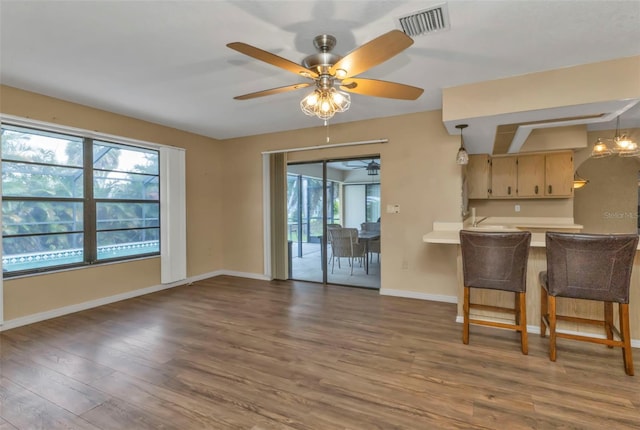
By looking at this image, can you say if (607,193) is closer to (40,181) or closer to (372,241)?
(372,241)

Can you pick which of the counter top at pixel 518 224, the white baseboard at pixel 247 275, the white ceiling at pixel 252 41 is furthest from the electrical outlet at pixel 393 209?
the white baseboard at pixel 247 275

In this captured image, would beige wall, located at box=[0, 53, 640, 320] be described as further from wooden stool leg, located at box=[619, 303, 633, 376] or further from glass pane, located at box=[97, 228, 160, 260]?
wooden stool leg, located at box=[619, 303, 633, 376]

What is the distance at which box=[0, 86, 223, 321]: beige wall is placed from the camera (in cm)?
343

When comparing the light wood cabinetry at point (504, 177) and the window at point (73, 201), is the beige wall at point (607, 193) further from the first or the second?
the window at point (73, 201)

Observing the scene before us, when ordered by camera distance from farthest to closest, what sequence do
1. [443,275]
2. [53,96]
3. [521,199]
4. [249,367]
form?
[521,199] → [443,275] → [53,96] → [249,367]

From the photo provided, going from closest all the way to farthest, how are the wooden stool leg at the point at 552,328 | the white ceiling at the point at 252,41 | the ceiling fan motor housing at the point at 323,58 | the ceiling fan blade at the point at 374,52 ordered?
the ceiling fan blade at the point at 374,52 → the white ceiling at the point at 252,41 → the ceiling fan motor housing at the point at 323,58 → the wooden stool leg at the point at 552,328

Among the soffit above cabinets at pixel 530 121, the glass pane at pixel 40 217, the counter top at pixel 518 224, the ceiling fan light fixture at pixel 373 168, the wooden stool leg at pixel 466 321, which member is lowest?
the wooden stool leg at pixel 466 321

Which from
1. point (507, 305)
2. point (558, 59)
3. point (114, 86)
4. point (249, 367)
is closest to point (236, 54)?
point (114, 86)

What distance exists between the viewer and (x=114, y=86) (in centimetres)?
329

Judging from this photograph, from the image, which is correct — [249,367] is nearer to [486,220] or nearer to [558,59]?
[558,59]

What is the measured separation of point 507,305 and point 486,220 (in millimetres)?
2659

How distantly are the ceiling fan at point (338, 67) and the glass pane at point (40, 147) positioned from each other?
3135 mm

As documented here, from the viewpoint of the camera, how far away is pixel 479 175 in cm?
529

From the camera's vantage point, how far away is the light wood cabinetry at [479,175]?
17.3 feet
